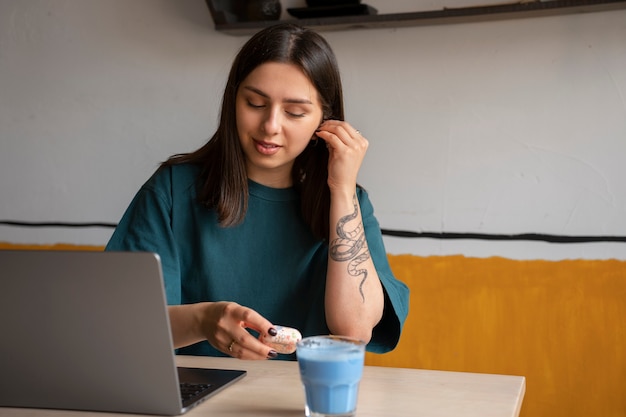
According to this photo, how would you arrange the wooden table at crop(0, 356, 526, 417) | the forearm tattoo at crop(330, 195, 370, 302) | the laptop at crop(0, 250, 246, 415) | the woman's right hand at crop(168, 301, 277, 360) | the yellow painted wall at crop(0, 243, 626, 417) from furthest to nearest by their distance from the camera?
the yellow painted wall at crop(0, 243, 626, 417)
the forearm tattoo at crop(330, 195, 370, 302)
the woman's right hand at crop(168, 301, 277, 360)
the wooden table at crop(0, 356, 526, 417)
the laptop at crop(0, 250, 246, 415)

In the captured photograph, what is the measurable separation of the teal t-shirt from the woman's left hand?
0.44 feet

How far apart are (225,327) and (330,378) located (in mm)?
326

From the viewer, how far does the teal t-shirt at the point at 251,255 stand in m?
1.55

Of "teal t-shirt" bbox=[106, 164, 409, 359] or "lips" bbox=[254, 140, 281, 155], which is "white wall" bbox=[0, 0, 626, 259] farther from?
"lips" bbox=[254, 140, 281, 155]

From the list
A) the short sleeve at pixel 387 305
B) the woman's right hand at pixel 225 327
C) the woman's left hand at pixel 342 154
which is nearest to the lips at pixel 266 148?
the woman's left hand at pixel 342 154

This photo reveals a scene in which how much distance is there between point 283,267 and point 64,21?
144cm

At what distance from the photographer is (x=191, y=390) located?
3.53ft

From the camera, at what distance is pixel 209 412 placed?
98 centimetres

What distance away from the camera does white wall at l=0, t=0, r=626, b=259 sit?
78.7 inches

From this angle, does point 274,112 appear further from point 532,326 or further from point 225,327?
point 532,326

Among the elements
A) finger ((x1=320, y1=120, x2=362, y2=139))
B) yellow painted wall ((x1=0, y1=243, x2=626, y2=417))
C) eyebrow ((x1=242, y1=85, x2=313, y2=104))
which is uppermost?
eyebrow ((x1=242, y1=85, x2=313, y2=104))

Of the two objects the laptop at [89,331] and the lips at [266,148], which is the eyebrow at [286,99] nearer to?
the lips at [266,148]

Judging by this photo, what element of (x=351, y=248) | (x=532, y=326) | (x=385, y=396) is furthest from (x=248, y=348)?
(x=532, y=326)

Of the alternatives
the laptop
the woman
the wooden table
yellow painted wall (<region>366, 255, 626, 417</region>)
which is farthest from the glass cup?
yellow painted wall (<region>366, 255, 626, 417</region>)
